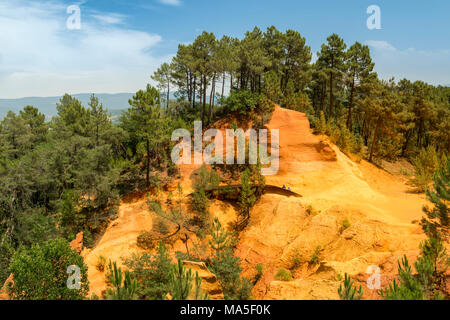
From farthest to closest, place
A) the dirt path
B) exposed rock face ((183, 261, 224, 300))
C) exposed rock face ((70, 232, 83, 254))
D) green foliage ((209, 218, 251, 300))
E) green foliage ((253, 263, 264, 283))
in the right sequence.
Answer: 1. exposed rock face ((70, 232, 83, 254))
2. green foliage ((253, 263, 264, 283))
3. the dirt path
4. green foliage ((209, 218, 251, 300))
5. exposed rock face ((183, 261, 224, 300))

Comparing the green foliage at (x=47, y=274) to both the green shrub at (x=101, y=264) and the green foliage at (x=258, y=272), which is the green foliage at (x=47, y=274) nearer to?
the green shrub at (x=101, y=264)

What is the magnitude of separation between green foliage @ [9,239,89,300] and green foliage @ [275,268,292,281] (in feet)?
36.7

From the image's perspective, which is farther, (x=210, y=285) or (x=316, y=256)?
(x=316, y=256)

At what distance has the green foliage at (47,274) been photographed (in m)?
12.8

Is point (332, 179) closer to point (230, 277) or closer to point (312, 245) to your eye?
point (312, 245)

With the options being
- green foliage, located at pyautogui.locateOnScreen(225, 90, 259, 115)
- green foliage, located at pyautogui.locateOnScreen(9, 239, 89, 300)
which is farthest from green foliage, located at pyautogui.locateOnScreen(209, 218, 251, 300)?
green foliage, located at pyautogui.locateOnScreen(225, 90, 259, 115)

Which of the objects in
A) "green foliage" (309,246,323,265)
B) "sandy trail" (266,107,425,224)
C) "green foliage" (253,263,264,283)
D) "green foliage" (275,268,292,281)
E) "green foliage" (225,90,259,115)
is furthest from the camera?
"green foliage" (225,90,259,115)

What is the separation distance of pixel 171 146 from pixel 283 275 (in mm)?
22465

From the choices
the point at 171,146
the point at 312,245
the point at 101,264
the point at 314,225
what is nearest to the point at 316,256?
the point at 312,245

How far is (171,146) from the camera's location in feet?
109

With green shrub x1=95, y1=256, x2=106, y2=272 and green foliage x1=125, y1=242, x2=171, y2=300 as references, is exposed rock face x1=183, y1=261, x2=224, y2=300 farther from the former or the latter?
green shrub x1=95, y1=256, x2=106, y2=272

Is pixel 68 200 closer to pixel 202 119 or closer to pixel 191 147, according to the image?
pixel 191 147

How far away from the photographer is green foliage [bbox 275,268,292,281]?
51.1ft
